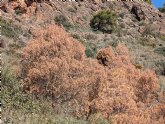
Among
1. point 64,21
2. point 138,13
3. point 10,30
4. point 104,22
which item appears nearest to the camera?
point 10,30

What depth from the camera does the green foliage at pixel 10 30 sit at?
4758 cm

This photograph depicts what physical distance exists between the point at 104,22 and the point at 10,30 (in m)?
24.1

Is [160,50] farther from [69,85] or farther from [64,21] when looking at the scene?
[69,85]

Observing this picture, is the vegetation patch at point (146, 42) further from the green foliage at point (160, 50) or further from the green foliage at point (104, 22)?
the green foliage at point (104, 22)

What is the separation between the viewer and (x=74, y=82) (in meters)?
23.1

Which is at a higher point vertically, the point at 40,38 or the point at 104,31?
the point at 40,38

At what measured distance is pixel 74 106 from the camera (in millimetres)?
22484

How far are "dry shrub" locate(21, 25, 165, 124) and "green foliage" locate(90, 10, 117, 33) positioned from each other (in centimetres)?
4235

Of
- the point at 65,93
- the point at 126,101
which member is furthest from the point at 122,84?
the point at 65,93

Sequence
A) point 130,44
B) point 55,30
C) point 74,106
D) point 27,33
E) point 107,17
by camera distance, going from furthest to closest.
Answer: point 107,17 → point 130,44 → point 27,33 → point 55,30 → point 74,106

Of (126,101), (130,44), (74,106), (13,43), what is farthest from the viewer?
(130,44)

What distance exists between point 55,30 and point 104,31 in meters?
45.3

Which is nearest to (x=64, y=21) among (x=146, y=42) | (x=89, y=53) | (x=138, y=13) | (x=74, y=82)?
(x=89, y=53)

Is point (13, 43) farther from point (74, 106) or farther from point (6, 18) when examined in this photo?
point (74, 106)
